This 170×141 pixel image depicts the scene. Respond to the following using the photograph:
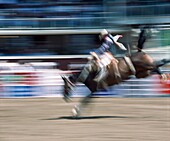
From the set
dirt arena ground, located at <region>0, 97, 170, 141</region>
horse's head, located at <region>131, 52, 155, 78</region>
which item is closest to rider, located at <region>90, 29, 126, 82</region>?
horse's head, located at <region>131, 52, 155, 78</region>

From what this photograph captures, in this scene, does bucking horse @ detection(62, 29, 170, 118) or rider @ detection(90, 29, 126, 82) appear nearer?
rider @ detection(90, 29, 126, 82)

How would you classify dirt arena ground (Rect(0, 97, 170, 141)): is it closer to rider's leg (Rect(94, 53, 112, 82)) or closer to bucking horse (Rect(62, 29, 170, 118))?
bucking horse (Rect(62, 29, 170, 118))

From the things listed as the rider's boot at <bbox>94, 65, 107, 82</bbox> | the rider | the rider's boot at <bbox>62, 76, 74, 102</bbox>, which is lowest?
the rider's boot at <bbox>62, 76, 74, 102</bbox>

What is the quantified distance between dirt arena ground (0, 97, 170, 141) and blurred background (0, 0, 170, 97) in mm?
7258

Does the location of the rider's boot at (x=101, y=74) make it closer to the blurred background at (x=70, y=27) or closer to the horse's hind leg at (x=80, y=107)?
the horse's hind leg at (x=80, y=107)

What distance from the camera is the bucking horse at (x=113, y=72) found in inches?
446

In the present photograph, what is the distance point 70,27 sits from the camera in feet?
74.1

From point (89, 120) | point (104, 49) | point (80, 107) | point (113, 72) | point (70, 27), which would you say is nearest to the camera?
point (89, 120)

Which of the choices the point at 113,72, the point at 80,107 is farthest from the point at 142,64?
the point at 80,107

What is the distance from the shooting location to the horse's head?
1153 centimetres

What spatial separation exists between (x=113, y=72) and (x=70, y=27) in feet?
37.2

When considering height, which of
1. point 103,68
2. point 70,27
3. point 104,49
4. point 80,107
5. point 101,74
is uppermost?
point 104,49

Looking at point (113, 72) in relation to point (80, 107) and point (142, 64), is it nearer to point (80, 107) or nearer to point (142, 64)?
point (142, 64)

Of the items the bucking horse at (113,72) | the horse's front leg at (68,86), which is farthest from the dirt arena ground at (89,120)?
the bucking horse at (113,72)
